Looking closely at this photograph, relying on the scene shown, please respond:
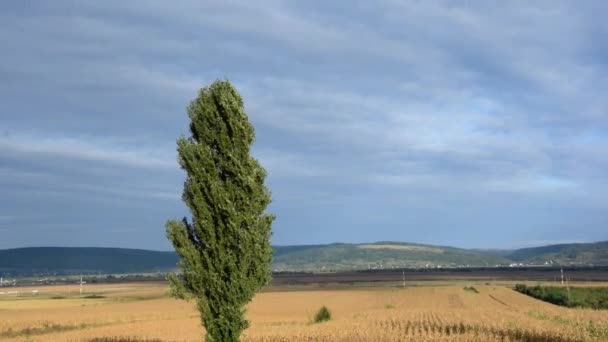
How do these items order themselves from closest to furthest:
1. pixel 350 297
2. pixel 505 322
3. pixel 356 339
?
pixel 356 339
pixel 505 322
pixel 350 297

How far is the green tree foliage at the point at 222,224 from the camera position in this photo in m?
22.3

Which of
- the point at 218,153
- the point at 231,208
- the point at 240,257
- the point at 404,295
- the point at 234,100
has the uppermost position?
the point at 234,100

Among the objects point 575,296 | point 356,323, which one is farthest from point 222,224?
point 575,296

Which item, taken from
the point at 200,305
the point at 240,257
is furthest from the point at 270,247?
the point at 200,305

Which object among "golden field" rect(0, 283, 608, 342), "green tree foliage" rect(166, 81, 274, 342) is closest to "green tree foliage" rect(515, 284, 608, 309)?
"golden field" rect(0, 283, 608, 342)

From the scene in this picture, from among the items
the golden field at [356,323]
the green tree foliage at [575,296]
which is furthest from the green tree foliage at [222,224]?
the green tree foliage at [575,296]

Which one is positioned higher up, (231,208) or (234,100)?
(234,100)

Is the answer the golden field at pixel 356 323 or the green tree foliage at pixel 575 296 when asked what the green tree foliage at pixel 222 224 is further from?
the green tree foliage at pixel 575 296

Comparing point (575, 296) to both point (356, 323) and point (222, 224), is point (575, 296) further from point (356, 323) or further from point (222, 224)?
point (222, 224)

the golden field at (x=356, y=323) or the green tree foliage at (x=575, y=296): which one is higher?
the golden field at (x=356, y=323)

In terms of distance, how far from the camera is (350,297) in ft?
334

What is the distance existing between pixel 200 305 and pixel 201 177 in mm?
4225

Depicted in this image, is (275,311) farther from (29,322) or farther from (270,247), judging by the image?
(270,247)

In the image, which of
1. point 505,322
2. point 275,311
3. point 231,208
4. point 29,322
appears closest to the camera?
point 231,208
